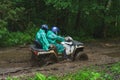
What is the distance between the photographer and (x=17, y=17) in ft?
77.3

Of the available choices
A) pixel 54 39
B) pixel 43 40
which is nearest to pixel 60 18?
pixel 54 39

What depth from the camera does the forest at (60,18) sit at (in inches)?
883

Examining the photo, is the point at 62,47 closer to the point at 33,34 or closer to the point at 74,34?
the point at 33,34

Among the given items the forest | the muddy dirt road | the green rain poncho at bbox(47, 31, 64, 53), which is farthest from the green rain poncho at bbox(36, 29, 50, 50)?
the forest

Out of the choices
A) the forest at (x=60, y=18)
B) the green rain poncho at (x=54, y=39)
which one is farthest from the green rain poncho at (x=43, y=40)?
the forest at (x=60, y=18)

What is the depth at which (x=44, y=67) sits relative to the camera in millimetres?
14445

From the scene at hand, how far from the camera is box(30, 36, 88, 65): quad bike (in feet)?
47.4

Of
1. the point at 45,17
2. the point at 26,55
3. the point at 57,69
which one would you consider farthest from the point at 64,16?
the point at 57,69

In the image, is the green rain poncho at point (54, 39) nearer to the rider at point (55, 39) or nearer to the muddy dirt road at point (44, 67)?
the rider at point (55, 39)

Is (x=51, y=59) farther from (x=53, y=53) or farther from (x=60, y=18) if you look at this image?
(x=60, y=18)

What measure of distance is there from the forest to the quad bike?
21.2ft

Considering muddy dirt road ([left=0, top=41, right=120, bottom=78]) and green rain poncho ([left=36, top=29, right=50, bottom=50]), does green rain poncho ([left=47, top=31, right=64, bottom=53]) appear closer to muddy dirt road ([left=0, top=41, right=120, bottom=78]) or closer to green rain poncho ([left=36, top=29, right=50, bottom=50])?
green rain poncho ([left=36, top=29, right=50, bottom=50])

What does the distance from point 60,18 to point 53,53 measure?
12.5m

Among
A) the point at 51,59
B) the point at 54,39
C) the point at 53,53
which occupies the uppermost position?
the point at 54,39
